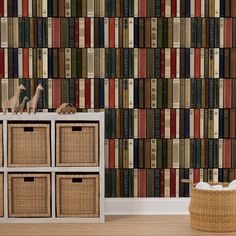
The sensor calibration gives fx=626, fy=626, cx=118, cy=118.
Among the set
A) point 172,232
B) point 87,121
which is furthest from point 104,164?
point 172,232

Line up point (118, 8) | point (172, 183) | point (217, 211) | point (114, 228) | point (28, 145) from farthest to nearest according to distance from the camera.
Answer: point (172, 183) < point (118, 8) < point (28, 145) < point (114, 228) < point (217, 211)

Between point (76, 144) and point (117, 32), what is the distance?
96 centimetres

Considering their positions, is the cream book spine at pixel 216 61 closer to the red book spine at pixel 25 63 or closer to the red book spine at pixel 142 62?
the red book spine at pixel 142 62

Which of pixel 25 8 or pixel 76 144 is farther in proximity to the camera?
pixel 25 8

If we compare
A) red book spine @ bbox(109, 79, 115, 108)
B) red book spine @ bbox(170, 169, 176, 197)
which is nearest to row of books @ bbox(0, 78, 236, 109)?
red book spine @ bbox(109, 79, 115, 108)

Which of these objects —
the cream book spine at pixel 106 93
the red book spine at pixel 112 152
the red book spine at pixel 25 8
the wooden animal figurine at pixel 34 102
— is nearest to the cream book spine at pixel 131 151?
the red book spine at pixel 112 152

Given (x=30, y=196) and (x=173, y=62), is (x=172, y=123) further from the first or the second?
(x=30, y=196)

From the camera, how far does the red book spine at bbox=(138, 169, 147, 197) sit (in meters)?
4.99

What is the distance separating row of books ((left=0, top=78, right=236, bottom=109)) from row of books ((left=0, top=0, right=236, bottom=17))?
519 millimetres

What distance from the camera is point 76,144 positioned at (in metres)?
4.61

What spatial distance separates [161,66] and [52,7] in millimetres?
970

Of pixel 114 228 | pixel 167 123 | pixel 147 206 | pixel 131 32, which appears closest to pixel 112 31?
pixel 131 32

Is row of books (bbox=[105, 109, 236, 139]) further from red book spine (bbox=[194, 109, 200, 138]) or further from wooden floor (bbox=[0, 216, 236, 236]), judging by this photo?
wooden floor (bbox=[0, 216, 236, 236])

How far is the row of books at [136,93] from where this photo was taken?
194 inches
